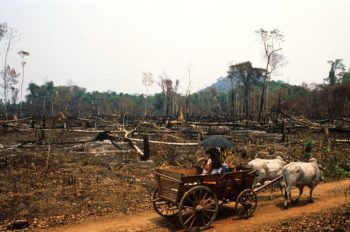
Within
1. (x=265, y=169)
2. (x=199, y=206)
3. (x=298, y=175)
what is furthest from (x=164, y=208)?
(x=298, y=175)

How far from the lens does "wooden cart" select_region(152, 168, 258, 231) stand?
9.38m

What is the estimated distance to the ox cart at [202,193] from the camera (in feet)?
30.8

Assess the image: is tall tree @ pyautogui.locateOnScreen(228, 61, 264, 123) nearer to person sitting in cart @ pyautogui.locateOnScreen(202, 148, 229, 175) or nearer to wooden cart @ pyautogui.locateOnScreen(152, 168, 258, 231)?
person sitting in cart @ pyautogui.locateOnScreen(202, 148, 229, 175)

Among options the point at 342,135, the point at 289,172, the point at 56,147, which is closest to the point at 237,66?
the point at 342,135

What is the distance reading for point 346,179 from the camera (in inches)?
674

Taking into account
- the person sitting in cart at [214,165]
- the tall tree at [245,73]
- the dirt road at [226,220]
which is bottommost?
the dirt road at [226,220]

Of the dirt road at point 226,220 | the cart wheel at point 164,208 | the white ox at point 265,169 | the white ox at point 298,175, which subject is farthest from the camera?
the white ox at point 265,169

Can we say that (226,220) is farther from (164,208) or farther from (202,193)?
(164,208)

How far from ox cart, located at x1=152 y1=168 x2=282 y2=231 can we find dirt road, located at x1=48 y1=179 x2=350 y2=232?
318 millimetres

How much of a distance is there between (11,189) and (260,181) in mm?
9685

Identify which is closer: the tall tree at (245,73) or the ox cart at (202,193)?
the ox cart at (202,193)

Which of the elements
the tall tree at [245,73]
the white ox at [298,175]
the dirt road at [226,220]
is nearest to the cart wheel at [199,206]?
the dirt road at [226,220]

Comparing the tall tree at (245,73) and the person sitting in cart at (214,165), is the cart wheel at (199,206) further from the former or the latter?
the tall tree at (245,73)

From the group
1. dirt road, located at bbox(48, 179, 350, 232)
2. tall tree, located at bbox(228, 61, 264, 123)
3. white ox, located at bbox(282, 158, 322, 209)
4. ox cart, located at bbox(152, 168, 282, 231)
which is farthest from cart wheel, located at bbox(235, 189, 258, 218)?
tall tree, located at bbox(228, 61, 264, 123)
